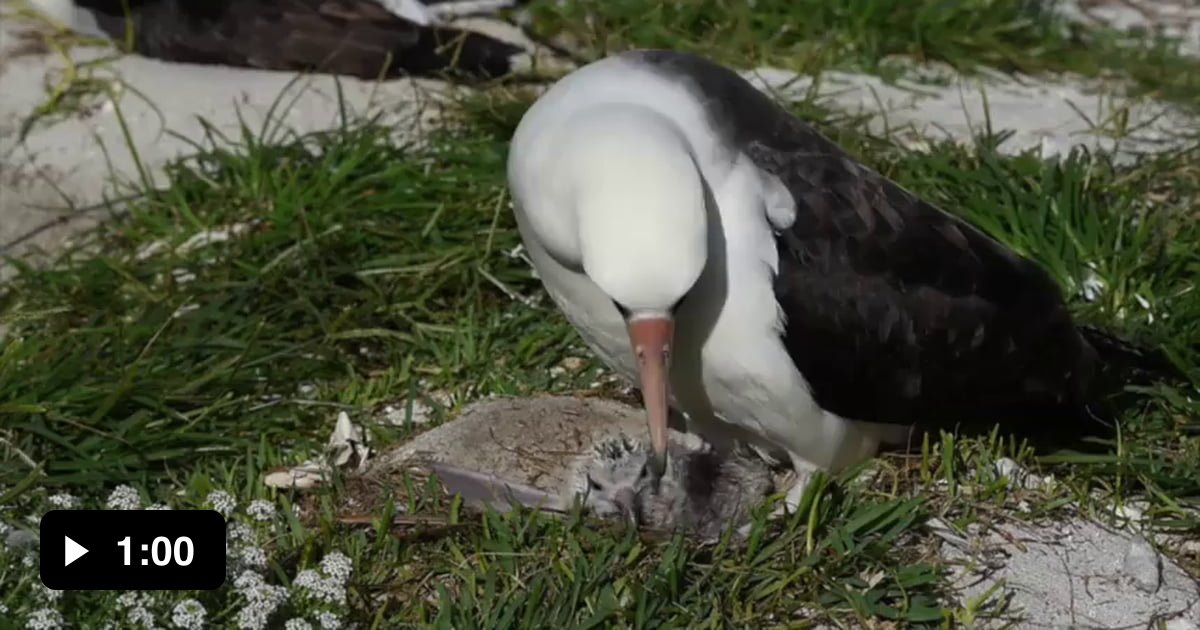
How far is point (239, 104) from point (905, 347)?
3071 millimetres

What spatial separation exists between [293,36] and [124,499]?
3.05 meters

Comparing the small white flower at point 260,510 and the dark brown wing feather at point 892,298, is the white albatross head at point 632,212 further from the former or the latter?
the small white flower at point 260,510

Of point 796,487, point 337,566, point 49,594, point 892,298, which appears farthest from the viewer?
point 796,487

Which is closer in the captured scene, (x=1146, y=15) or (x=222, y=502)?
(x=222, y=502)

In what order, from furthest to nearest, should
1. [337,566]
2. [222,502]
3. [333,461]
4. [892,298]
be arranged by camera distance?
[333,461] < [892,298] < [222,502] < [337,566]

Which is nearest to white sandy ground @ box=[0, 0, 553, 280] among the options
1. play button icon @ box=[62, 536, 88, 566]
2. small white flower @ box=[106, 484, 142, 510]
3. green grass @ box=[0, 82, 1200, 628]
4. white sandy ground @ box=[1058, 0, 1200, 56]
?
green grass @ box=[0, 82, 1200, 628]

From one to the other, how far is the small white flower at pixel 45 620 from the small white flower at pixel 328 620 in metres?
0.47

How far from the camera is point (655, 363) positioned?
11.2 feet

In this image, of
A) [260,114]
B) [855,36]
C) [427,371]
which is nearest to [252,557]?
[427,371]

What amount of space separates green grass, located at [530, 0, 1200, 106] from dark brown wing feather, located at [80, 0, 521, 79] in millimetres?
442

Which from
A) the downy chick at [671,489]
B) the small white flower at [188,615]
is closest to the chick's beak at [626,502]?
the downy chick at [671,489]

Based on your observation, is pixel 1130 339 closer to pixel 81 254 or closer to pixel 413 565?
pixel 413 565

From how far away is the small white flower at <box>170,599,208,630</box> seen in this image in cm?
309

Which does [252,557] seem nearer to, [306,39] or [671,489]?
[671,489]
